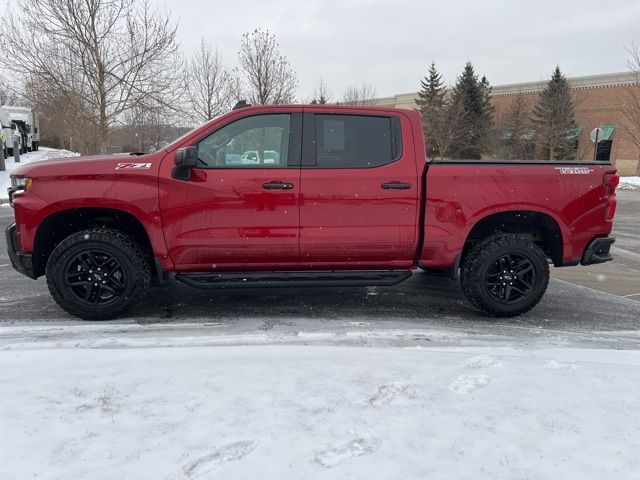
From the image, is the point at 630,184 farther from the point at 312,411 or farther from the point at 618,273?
the point at 312,411

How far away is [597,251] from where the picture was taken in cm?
462

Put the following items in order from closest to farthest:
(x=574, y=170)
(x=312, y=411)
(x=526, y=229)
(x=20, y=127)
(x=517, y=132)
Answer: (x=312, y=411), (x=574, y=170), (x=526, y=229), (x=20, y=127), (x=517, y=132)

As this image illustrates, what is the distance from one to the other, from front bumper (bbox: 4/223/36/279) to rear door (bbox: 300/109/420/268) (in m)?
2.37

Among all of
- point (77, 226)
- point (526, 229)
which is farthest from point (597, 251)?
point (77, 226)

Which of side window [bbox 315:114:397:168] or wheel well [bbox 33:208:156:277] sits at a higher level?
side window [bbox 315:114:397:168]

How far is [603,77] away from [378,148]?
147 ft

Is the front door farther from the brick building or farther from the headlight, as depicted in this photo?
the brick building

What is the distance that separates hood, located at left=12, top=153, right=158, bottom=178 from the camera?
407 cm

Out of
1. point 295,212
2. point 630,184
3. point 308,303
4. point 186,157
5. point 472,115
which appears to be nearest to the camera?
point 186,157

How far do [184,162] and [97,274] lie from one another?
1275 mm

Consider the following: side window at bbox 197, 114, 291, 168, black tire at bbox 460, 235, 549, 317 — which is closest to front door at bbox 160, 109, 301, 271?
side window at bbox 197, 114, 291, 168

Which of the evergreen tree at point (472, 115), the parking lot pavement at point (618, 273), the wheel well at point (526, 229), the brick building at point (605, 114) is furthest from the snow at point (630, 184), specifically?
the wheel well at point (526, 229)

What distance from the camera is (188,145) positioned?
421cm

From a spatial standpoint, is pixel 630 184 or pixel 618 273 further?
pixel 630 184
